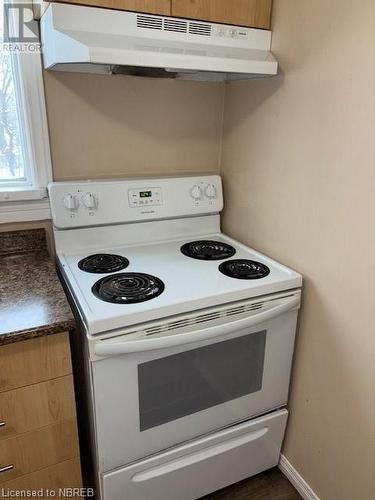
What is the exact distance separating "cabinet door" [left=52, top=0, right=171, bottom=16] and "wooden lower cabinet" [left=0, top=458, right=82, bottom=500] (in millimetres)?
1433

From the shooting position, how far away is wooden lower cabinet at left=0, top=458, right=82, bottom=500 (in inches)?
46.5

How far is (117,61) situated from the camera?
1.06 meters

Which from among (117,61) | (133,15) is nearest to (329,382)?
(117,61)

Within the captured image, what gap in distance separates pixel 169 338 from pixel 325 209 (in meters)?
0.65

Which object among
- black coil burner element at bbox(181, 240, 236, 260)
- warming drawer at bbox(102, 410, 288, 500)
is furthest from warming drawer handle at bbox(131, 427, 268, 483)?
black coil burner element at bbox(181, 240, 236, 260)

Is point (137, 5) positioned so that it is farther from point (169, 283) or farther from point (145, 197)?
point (169, 283)

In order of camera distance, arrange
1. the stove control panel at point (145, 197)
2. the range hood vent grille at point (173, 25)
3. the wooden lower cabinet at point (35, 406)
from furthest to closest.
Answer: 1. the stove control panel at point (145, 197)
2. the range hood vent grille at point (173, 25)
3. the wooden lower cabinet at point (35, 406)

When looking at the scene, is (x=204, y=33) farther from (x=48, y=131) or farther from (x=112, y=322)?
(x=112, y=322)

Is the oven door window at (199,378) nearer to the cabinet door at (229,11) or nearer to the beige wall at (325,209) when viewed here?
the beige wall at (325,209)

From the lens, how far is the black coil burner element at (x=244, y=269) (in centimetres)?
133

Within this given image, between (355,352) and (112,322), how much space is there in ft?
2.48

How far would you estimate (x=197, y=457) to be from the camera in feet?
4.42
